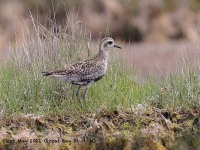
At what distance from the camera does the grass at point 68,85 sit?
38.5 feet

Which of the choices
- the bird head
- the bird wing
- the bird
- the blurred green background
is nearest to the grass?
the bird

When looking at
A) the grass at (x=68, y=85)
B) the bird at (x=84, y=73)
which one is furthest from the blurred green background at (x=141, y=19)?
the bird at (x=84, y=73)

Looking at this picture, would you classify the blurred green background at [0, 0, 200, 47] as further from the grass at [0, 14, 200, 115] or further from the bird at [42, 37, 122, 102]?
the bird at [42, 37, 122, 102]

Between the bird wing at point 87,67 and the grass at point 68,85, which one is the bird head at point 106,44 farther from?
the grass at point 68,85

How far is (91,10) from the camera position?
32.1 m

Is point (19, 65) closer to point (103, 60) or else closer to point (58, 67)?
point (58, 67)

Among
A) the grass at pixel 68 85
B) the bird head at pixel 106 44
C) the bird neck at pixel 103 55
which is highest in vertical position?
the bird head at pixel 106 44

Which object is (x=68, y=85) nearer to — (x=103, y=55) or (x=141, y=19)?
(x=103, y=55)

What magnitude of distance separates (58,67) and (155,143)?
8.92 feet

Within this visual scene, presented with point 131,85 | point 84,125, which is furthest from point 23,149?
point 131,85

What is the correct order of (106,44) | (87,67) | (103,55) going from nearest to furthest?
1. (87,67)
2. (103,55)
3. (106,44)

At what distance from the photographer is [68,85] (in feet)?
42.3

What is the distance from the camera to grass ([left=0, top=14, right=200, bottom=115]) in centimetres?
1175

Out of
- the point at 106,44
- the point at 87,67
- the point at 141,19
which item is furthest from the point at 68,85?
the point at 141,19
